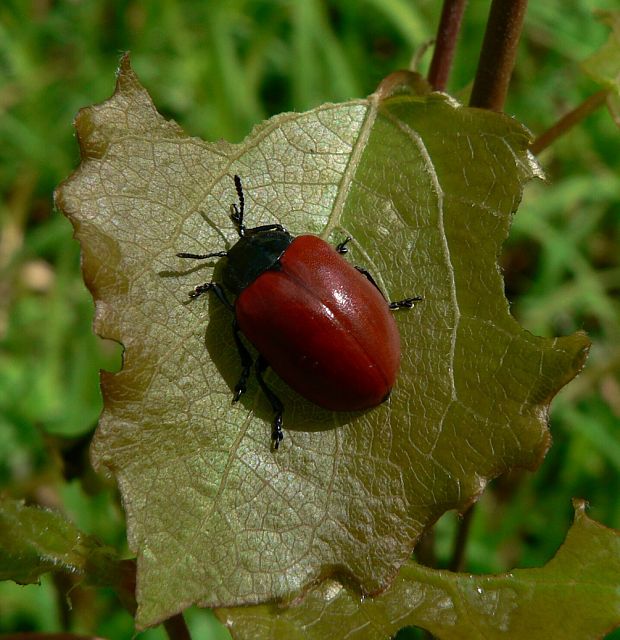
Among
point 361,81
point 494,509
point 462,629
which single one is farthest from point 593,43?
point 462,629

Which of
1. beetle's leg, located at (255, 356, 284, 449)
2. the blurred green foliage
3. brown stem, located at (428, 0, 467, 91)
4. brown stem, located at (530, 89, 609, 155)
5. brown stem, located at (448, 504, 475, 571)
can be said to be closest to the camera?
beetle's leg, located at (255, 356, 284, 449)

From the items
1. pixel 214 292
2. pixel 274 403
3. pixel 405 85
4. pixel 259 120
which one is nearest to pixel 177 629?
pixel 274 403

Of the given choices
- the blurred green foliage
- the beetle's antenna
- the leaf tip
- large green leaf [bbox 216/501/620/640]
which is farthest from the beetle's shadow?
the blurred green foliage

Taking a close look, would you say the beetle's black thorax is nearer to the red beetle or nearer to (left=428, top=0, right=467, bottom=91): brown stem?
the red beetle

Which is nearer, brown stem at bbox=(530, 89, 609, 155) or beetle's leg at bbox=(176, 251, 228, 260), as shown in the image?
beetle's leg at bbox=(176, 251, 228, 260)

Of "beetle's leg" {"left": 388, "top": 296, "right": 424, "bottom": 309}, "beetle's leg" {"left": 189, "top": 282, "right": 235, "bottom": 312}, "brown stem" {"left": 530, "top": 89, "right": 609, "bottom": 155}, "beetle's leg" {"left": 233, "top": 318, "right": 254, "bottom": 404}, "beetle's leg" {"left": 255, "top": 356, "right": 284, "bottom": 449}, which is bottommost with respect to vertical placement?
"beetle's leg" {"left": 255, "top": 356, "right": 284, "bottom": 449}

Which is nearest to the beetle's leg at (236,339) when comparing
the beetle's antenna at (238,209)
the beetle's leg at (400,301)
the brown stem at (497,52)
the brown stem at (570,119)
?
the beetle's antenna at (238,209)

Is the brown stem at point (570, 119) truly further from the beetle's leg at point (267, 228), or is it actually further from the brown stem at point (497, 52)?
the beetle's leg at point (267, 228)
